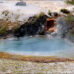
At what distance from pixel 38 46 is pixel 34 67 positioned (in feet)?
23.8

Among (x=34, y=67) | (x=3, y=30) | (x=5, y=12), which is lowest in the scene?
(x=3, y=30)

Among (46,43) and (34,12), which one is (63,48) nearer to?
(46,43)

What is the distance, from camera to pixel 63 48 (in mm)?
22016

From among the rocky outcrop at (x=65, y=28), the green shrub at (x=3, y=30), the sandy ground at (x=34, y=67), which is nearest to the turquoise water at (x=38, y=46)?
the rocky outcrop at (x=65, y=28)

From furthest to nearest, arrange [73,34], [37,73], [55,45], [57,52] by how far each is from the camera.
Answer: [73,34] → [55,45] → [57,52] → [37,73]

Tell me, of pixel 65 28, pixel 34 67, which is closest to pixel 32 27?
pixel 65 28

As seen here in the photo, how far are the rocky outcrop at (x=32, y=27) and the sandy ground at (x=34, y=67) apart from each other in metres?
10.2

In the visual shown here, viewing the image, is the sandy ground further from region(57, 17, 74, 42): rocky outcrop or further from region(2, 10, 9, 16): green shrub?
region(2, 10, 9, 16): green shrub

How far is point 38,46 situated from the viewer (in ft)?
75.6

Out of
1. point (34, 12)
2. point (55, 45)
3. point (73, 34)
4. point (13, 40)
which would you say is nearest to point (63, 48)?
point (55, 45)

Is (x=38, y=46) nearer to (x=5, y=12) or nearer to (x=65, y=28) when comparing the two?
(x=65, y=28)

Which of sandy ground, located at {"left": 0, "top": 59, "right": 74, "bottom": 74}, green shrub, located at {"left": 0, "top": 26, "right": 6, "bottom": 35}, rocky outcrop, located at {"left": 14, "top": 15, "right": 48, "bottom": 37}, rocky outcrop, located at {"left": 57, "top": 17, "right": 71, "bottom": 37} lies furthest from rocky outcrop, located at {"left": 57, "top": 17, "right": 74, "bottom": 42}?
sandy ground, located at {"left": 0, "top": 59, "right": 74, "bottom": 74}

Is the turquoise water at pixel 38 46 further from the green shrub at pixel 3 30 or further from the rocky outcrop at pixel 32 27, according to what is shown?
the green shrub at pixel 3 30

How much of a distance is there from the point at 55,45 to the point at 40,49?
177 centimetres
